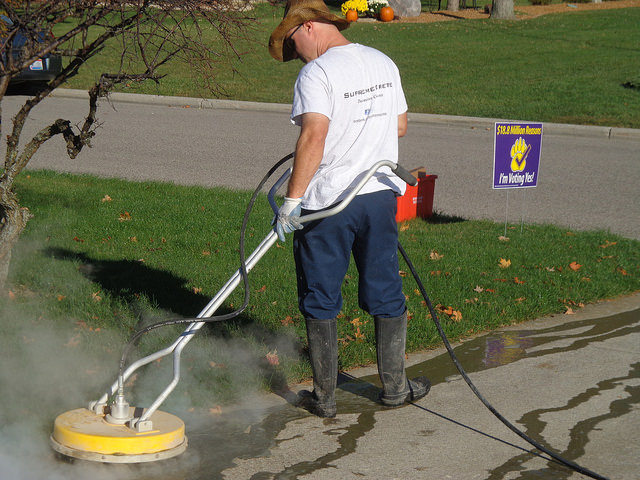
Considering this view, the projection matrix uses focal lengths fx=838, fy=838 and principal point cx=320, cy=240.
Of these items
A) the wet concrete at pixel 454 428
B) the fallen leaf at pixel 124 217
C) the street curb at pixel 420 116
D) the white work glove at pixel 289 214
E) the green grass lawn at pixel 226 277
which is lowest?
the wet concrete at pixel 454 428

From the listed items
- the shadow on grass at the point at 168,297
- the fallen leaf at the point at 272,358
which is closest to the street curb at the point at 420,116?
the shadow on grass at the point at 168,297

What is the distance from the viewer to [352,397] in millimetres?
4484

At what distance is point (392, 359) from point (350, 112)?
1.30 m

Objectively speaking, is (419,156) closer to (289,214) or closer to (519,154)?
(519,154)

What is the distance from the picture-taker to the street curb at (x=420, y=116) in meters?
15.4

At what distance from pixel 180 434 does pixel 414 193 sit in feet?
17.2

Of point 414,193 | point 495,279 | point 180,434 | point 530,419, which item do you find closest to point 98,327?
point 180,434

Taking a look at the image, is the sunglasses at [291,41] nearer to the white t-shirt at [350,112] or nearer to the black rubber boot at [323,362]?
the white t-shirt at [350,112]

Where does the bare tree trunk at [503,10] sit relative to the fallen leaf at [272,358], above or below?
above

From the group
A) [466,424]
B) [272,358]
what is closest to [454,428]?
[466,424]

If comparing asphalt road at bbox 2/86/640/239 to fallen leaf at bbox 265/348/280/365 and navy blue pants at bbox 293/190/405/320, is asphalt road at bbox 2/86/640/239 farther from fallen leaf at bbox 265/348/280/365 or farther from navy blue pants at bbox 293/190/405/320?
navy blue pants at bbox 293/190/405/320

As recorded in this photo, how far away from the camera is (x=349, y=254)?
407 centimetres

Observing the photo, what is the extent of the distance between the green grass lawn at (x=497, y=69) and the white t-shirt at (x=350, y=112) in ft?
31.5

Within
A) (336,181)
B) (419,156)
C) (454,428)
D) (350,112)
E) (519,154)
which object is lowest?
(454,428)
